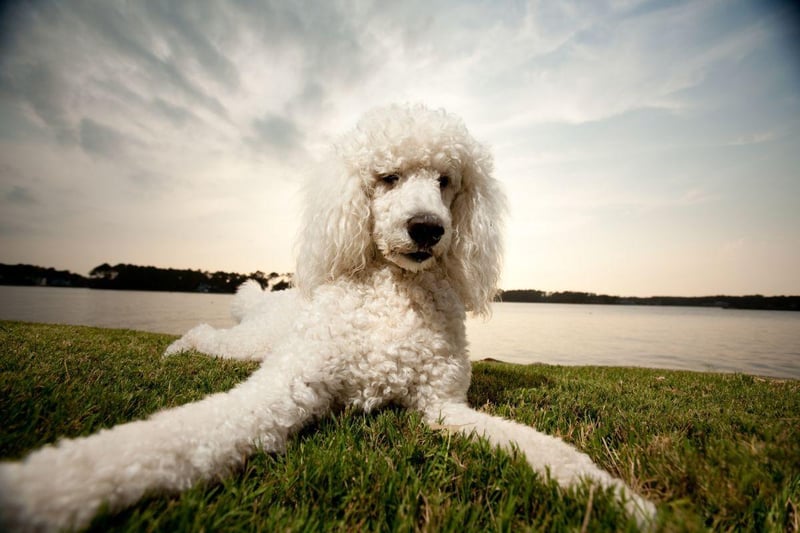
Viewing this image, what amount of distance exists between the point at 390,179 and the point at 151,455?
1997mm

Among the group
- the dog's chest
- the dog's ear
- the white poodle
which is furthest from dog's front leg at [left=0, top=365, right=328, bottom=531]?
the dog's ear

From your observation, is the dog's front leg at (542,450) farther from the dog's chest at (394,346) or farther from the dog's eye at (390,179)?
the dog's eye at (390,179)

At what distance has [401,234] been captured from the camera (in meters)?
2.15

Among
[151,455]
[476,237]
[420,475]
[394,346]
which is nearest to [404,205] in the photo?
[476,237]

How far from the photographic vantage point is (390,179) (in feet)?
8.23

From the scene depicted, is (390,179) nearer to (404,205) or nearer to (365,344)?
(404,205)

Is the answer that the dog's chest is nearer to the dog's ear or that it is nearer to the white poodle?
the white poodle

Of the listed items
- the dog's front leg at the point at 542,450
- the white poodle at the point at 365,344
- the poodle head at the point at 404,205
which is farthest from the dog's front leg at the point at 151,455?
the poodle head at the point at 404,205

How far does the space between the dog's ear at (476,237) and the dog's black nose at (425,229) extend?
452 mm

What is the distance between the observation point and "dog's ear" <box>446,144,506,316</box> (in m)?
2.58

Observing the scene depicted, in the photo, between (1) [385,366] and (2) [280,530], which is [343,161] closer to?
(1) [385,366]

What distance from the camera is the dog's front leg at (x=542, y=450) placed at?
118 cm

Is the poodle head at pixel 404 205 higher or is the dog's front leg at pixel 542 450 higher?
the poodle head at pixel 404 205

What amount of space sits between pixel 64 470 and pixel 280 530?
0.62m
